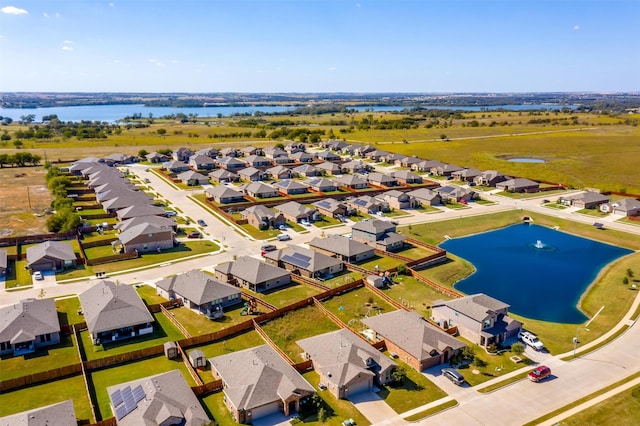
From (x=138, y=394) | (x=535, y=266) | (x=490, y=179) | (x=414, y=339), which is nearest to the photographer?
(x=138, y=394)

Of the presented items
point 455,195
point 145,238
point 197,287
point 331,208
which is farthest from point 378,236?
point 455,195

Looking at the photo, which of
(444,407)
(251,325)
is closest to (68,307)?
(251,325)

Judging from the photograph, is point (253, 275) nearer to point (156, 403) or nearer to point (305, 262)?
point (305, 262)

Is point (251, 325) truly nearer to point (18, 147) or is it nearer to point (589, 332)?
point (589, 332)

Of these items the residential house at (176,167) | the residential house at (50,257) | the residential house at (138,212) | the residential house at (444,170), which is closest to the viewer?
the residential house at (50,257)

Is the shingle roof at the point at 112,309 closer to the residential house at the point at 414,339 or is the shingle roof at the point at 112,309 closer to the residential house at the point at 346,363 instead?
the residential house at the point at 346,363

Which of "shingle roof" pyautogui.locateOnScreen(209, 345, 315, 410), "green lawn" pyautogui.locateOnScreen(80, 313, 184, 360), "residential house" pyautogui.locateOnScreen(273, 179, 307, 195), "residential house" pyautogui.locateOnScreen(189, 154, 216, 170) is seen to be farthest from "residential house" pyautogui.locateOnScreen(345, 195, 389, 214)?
Result: "shingle roof" pyautogui.locateOnScreen(209, 345, 315, 410)

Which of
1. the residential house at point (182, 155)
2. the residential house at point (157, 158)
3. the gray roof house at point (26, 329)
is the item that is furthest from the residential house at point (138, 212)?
the residential house at point (157, 158)
